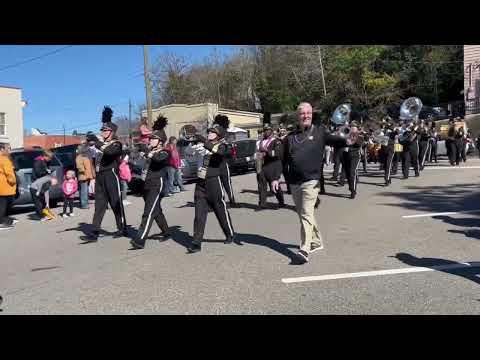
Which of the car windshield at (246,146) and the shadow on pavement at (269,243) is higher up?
the car windshield at (246,146)

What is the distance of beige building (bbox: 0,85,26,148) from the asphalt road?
33694 mm

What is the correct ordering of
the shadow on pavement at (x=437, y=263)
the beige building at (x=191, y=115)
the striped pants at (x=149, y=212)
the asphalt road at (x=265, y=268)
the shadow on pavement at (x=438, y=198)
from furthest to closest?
the beige building at (x=191, y=115)
the shadow on pavement at (x=438, y=198)
the striped pants at (x=149, y=212)
the shadow on pavement at (x=437, y=263)
the asphalt road at (x=265, y=268)

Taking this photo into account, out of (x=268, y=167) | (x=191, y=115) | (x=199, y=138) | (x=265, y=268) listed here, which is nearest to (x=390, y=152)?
(x=268, y=167)

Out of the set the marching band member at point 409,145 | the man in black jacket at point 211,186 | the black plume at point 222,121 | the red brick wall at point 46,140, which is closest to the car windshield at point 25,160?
the black plume at point 222,121

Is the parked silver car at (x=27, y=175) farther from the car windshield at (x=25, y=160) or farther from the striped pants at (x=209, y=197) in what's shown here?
the striped pants at (x=209, y=197)

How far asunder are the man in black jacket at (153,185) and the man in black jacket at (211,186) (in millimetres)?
649

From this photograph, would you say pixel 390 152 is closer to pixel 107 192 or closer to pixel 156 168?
pixel 156 168

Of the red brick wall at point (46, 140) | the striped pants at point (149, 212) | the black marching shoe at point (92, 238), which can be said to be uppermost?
the red brick wall at point (46, 140)

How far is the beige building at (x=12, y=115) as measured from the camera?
41.2 m
